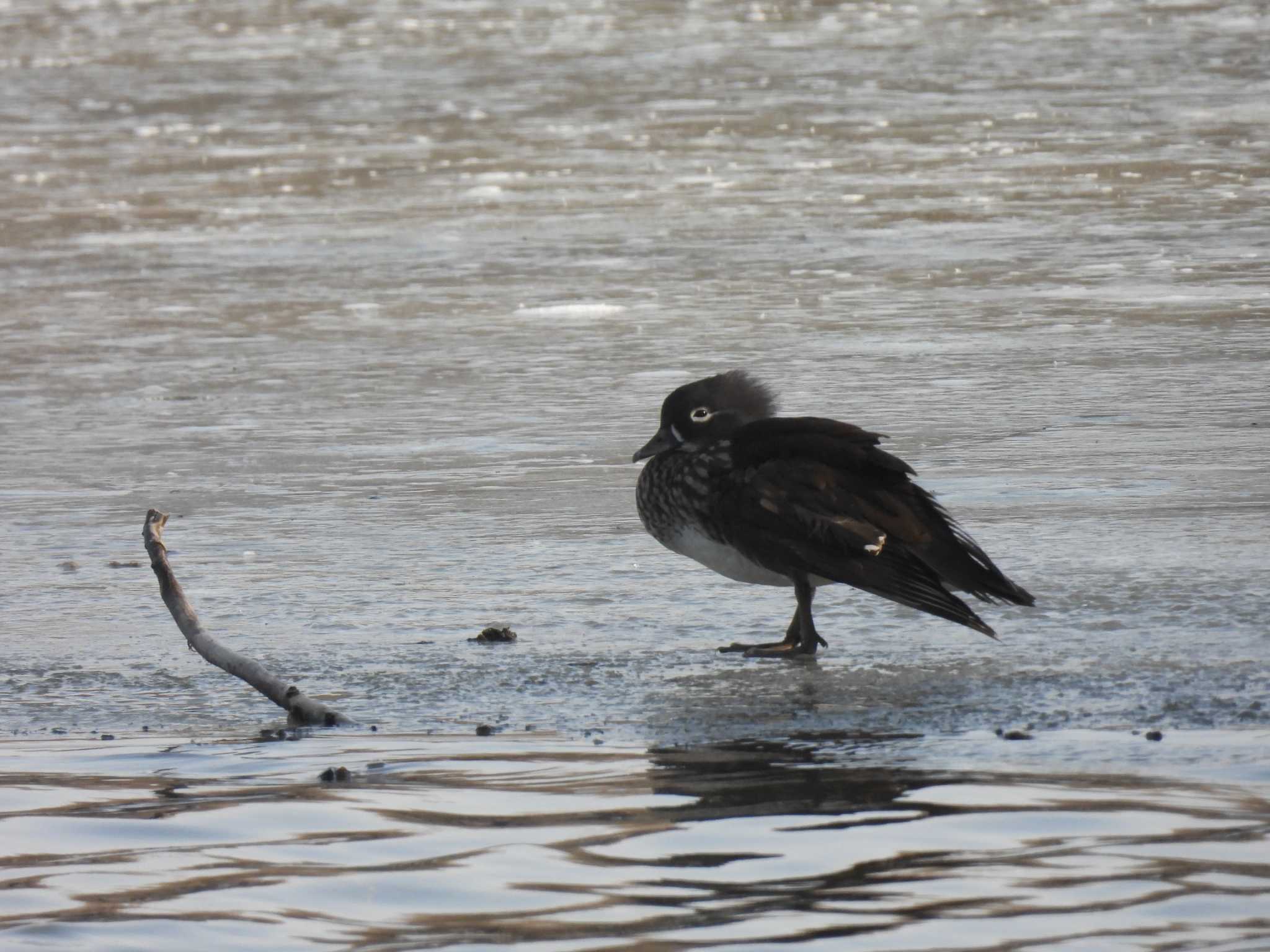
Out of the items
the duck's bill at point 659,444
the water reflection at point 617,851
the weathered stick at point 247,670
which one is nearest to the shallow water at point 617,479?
the water reflection at point 617,851

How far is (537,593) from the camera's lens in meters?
5.92

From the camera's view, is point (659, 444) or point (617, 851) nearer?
point (617, 851)

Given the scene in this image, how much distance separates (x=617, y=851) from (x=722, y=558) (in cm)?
162

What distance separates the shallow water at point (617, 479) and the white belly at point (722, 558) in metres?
0.17

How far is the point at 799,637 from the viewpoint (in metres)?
5.25

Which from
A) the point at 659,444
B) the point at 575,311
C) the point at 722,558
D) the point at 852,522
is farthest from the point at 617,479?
the point at 575,311

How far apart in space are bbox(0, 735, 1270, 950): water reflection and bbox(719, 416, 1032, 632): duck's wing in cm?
65

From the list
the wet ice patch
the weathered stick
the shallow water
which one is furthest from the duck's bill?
the wet ice patch

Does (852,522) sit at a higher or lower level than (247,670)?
higher

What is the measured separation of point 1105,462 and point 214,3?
25274 millimetres

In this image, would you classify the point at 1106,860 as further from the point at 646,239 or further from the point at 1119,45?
the point at 1119,45

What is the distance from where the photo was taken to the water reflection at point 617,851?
348 centimetres

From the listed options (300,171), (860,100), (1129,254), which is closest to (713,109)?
(860,100)

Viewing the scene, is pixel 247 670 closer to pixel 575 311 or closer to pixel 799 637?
pixel 799 637
